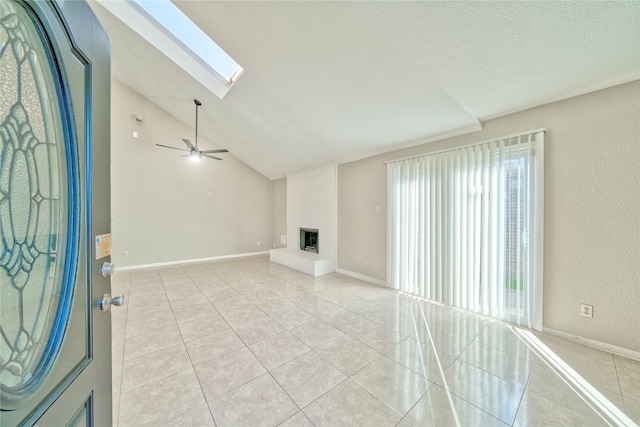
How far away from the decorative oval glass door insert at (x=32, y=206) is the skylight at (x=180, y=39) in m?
3.04

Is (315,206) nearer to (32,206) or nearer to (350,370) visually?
(350,370)

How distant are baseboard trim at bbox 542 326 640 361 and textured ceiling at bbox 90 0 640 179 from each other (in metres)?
2.40

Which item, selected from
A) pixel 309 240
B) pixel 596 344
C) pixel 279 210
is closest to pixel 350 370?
pixel 596 344

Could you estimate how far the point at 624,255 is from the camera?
2.02m

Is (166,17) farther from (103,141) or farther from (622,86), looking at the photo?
(622,86)

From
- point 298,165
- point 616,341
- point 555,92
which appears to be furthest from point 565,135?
point 298,165

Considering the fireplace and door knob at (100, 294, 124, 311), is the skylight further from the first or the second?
the fireplace

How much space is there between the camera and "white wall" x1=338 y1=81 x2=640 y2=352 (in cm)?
200

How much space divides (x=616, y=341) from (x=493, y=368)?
1274mm

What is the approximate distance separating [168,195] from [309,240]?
3.60 m

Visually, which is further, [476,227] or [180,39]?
[180,39]

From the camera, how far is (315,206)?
211 inches

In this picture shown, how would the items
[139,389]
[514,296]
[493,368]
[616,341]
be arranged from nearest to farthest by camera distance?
[139,389] → [493,368] → [616,341] → [514,296]

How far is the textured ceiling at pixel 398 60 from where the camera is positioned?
5.45 feet
